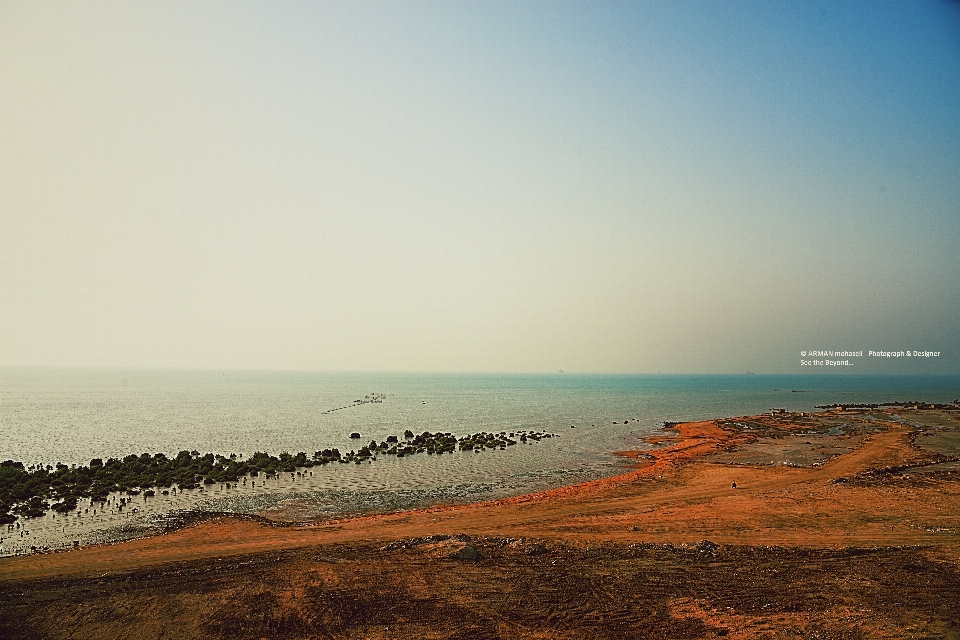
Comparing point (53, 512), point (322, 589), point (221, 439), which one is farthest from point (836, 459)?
point (221, 439)

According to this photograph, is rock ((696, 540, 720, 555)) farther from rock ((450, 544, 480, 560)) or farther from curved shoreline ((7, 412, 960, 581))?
rock ((450, 544, 480, 560))

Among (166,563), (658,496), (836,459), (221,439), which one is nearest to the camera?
(166,563)

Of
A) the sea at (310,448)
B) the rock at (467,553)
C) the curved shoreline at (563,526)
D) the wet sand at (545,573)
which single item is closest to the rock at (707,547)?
the wet sand at (545,573)

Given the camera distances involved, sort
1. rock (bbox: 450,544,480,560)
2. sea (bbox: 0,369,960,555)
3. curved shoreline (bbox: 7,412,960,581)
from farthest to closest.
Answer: sea (bbox: 0,369,960,555)
curved shoreline (bbox: 7,412,960,581)
rock (bbox: 450,544,480,560)

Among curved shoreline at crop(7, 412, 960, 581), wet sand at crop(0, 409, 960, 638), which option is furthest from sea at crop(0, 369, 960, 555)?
wet sand at crop(0, 409, 960, 638)

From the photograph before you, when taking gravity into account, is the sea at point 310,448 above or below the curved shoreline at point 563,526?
below

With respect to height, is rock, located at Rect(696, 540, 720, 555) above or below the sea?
above

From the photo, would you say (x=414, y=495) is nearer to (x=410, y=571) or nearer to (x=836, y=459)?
(x=410, y=571)

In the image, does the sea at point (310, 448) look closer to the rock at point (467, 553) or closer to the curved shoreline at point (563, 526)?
the curved shoreline at point (563, 526)
